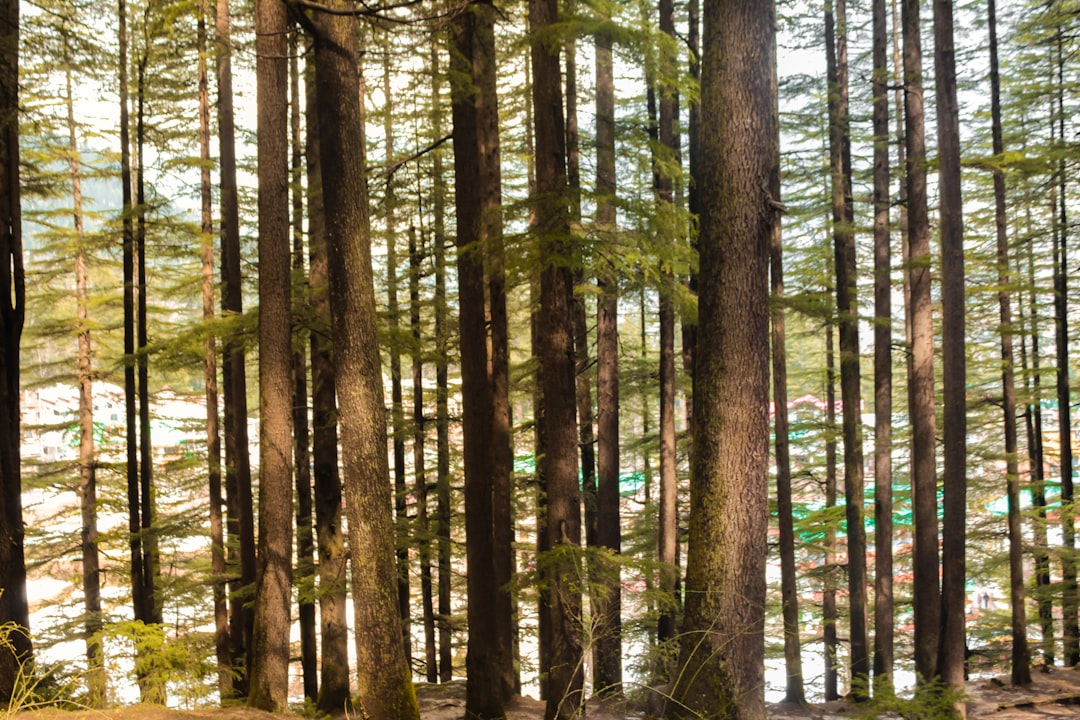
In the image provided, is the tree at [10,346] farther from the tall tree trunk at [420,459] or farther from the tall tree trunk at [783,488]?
the tall tree trunk at [783,488]

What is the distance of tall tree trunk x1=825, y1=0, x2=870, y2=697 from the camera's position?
583 inches

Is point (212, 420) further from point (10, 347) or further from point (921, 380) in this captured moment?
point (921, 380)

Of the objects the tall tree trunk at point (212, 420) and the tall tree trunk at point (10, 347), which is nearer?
the tall tree trunk at point (10, 347)

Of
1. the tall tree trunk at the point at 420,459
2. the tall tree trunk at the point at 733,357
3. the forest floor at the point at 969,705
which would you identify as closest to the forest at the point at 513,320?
the tall tree trunk at the point at 733,357

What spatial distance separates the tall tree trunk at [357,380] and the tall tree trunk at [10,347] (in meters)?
3.05

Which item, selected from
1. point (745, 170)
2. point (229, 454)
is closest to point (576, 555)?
point (745, 170)

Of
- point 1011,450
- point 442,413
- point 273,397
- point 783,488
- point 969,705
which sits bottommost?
point 969,705

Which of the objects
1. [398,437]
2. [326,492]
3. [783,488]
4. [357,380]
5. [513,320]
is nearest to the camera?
[357,380]

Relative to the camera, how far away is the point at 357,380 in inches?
275

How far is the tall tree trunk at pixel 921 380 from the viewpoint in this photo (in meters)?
11.2

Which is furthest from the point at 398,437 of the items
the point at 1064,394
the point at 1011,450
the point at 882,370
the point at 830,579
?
the point at 1064,394

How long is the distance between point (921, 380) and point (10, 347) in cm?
1265

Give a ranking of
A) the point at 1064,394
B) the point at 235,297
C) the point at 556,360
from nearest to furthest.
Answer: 1. the point at 556,360
2. the point at 235,297
3. the point at 1064,394

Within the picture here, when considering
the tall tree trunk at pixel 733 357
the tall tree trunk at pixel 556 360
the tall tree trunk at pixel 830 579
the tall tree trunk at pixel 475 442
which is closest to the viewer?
the tall tree trunk at pixel 733 357
